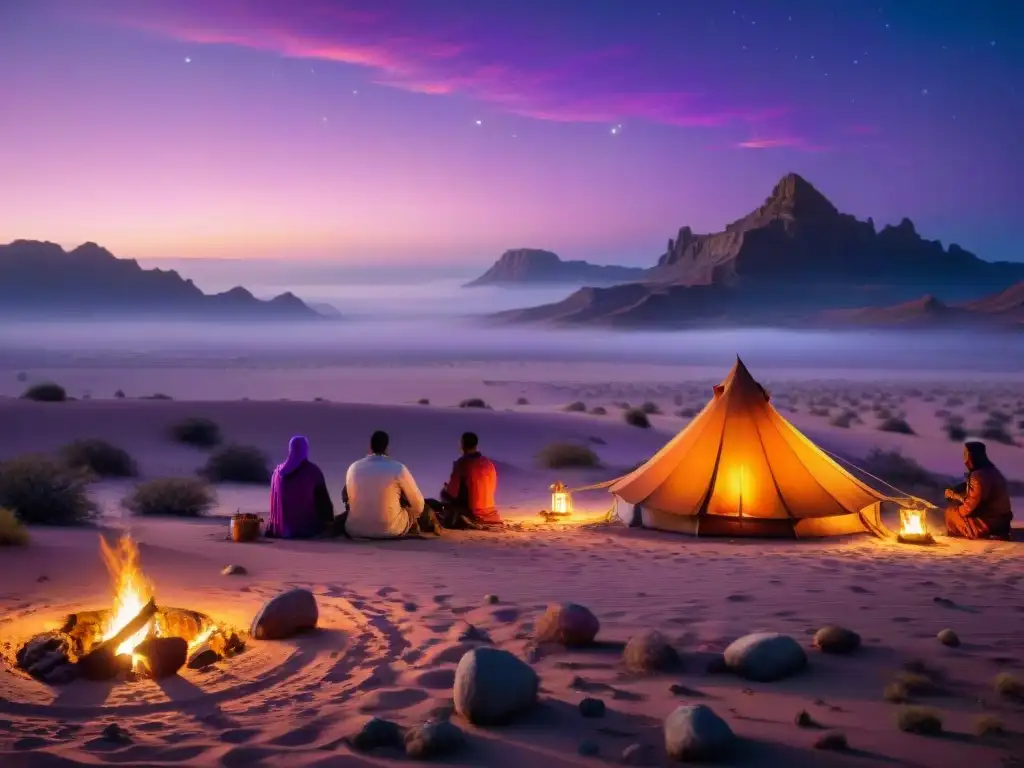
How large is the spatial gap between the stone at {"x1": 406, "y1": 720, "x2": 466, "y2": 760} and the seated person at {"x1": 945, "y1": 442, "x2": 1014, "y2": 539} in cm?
810

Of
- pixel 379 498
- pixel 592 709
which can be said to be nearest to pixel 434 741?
pixel 592 709

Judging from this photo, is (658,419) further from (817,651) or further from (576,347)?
(576,347)

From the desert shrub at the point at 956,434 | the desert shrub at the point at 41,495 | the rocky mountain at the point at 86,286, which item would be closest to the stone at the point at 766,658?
the desert shrub at the point at 41,495

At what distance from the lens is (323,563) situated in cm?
952

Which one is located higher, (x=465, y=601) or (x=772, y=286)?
(x=772, y=286)

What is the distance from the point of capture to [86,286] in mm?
168625

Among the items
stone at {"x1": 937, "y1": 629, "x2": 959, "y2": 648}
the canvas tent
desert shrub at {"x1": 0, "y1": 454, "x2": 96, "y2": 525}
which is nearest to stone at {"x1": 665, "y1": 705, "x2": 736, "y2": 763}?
stone at {"x1": 937, "y1": 629, "x2": 959, "y2": 648}

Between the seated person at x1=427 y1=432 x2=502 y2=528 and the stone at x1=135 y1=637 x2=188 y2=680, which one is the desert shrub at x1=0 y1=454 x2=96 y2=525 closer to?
the seated person at x1=427 y1=432 x2=502 y2=528

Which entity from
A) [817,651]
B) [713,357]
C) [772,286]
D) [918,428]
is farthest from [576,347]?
[817,651]

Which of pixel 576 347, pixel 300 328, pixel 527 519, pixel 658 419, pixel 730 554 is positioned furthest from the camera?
pixel 300 328

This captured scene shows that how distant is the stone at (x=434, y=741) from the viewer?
4.69m

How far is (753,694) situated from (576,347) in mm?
111950

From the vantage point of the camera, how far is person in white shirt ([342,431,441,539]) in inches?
422

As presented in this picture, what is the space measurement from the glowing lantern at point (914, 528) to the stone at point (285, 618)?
698 centimetres
